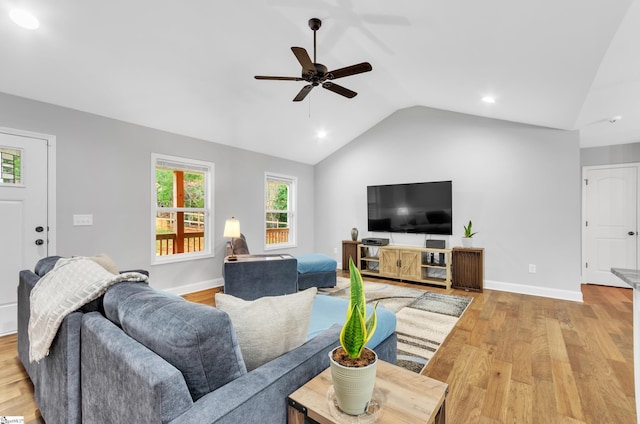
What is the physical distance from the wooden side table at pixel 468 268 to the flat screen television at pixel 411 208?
475mm

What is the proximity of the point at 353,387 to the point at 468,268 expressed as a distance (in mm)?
4162

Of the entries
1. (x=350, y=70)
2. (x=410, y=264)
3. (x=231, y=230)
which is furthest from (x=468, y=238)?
(x=231, y=230)

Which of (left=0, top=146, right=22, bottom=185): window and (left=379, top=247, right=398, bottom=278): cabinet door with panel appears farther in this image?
(left=379, top=247, right=398, bottom=278): cabinet door with panel

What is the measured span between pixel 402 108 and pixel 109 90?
4.47 m

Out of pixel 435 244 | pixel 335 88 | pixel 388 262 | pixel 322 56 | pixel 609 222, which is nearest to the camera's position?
pixel 335 88

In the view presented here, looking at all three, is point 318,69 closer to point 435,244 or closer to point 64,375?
point 64,375

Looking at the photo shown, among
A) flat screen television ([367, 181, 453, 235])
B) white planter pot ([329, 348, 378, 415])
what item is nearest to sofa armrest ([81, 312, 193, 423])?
white planter pot ([329, 348, 378, 415])

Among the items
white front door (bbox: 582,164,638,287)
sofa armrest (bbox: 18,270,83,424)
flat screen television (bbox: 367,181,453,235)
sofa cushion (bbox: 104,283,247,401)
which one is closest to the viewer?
sofa cushion (bbox: 104,283,247,401)

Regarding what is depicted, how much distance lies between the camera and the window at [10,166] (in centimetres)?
287

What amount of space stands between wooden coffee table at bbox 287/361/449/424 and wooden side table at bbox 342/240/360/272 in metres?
4.45

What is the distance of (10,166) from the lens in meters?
2.91

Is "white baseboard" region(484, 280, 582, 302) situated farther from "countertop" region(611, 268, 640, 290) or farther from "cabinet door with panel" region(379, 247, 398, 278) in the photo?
"countertop" region(611, 268, 640, 290)

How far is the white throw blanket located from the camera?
1.32m

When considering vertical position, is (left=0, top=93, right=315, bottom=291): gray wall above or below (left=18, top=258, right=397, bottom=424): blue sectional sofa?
above
